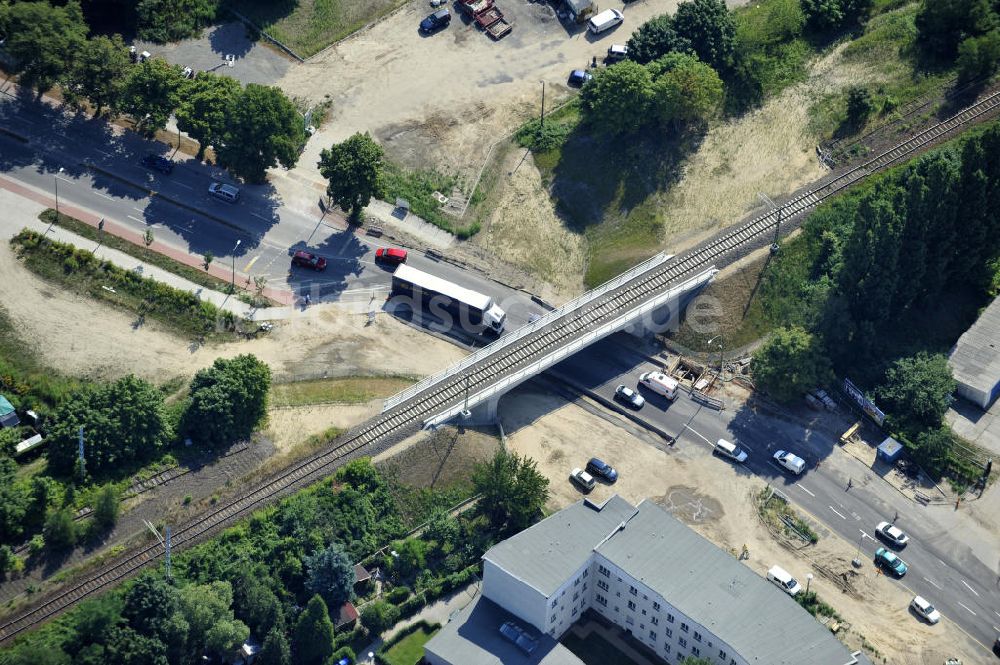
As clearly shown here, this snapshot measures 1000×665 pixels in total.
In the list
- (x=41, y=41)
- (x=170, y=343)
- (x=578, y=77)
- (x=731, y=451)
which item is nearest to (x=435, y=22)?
(x=578, y=77)

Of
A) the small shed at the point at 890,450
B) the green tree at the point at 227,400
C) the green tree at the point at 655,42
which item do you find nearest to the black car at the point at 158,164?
the green tree at the point at 227,400

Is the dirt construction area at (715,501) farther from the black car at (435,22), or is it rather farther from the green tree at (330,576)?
the black car at (435,22)

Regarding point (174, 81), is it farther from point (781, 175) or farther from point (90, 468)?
point (781, 175)

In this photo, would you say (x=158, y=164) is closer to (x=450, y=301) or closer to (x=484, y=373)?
(x=450, y=301)

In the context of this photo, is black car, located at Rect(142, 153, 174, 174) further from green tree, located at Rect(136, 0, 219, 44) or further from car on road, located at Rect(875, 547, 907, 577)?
car on road, located at Rect(875, 547, 907, 577)

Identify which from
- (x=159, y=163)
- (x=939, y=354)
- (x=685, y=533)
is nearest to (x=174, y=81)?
(x=159, y=163)

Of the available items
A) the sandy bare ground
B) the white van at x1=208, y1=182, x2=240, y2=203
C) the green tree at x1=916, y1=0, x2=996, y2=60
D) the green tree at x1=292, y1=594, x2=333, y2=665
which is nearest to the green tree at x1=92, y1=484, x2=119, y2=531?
the sandy bare ground
